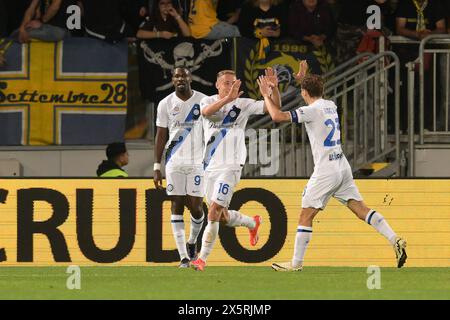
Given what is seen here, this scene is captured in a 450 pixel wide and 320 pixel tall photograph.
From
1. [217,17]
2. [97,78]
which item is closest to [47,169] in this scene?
[97,78]

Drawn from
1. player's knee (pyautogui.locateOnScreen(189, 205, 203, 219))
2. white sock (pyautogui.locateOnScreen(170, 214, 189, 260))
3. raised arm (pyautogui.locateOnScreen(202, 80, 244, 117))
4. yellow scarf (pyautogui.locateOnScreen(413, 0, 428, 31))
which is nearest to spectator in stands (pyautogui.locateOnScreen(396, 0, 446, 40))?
yellow scarf (pyautogui.locateOnScreen(413, 0, 428, 31))

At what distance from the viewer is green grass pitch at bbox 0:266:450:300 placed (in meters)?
14.0

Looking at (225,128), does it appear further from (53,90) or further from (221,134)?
(53,90)

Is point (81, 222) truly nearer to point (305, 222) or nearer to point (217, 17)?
point (305, 222)

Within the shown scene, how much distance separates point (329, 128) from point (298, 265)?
1405 mm

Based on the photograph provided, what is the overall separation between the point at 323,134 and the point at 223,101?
1035 mm

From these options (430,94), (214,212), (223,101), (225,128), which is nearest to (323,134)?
(223,101)

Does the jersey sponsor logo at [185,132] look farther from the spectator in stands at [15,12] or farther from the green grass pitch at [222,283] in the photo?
the spectator in stands at [15,12]

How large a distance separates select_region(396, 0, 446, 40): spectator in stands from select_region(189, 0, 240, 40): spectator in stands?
7.09 feet

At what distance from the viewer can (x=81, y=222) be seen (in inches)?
725

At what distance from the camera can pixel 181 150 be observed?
1759 cm

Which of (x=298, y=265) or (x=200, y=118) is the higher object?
(x=200, y=118)

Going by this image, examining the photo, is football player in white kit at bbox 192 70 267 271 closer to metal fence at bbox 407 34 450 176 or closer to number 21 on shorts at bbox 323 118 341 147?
number 21 on shorts at bbox 323 118 341 147

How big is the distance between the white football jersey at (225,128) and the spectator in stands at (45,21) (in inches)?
208
